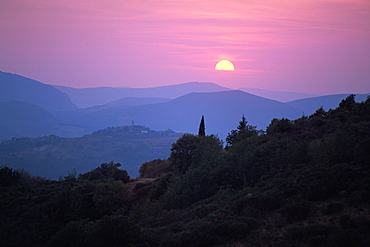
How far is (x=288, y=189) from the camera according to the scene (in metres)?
17.4

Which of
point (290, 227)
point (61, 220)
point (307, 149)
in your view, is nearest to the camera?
point (290, 227)

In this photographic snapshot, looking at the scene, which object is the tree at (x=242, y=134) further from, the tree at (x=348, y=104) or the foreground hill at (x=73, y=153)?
the foreground hill at (x=73, y=153)

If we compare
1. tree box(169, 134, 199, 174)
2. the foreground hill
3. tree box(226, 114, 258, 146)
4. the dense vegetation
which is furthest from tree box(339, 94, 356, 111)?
the foreground hill

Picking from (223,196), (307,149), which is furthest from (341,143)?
(223,196)

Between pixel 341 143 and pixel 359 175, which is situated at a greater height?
pixel 341 143

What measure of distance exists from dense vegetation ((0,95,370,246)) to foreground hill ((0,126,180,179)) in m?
95.6

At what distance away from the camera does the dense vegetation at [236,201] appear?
43.6 feet

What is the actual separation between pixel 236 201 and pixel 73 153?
151 metres

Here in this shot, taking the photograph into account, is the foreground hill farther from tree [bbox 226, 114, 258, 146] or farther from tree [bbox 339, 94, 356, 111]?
tree [bbox 339, 94, 356, 111]

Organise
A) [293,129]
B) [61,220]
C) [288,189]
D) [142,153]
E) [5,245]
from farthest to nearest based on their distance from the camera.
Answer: [142,153]
[293,129]
[61,220]
[288,189]
[5,245]

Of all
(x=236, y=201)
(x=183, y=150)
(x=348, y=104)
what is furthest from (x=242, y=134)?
(x=236, y=201)

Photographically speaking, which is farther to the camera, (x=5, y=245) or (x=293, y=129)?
(x=293, y=129)

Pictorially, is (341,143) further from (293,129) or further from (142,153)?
(142,153)

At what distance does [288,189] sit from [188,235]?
6674mm
